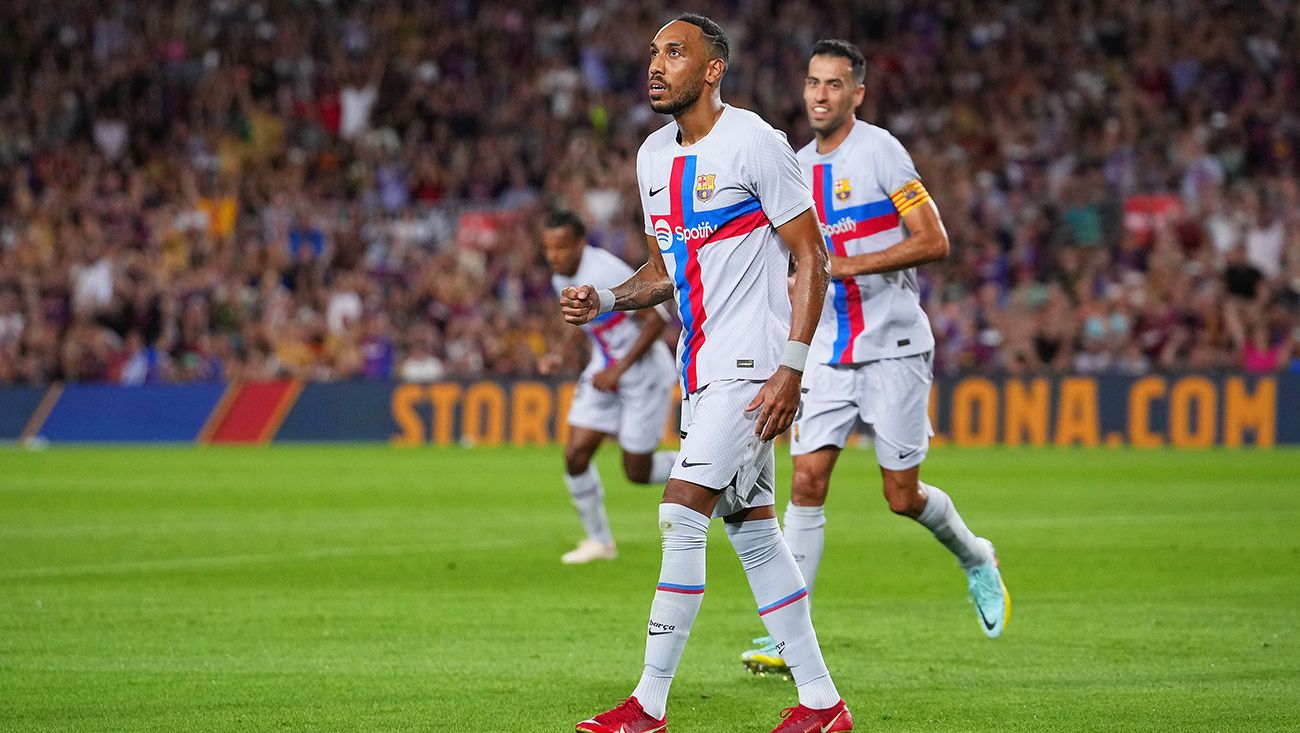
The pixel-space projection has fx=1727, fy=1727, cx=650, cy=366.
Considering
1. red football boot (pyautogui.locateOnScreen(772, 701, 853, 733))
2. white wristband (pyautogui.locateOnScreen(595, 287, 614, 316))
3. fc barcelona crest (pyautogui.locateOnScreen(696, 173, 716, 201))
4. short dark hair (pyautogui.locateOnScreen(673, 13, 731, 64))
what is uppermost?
short dark hair (pyautogui.locateOnScreen(673, 13, 731, 64))

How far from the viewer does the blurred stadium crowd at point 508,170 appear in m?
24.4

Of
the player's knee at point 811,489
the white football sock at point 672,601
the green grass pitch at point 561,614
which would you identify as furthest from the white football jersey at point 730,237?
the player's knee at point 811,489

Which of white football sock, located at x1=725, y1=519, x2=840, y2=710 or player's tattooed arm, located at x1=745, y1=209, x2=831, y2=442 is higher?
player's tattooed arm, located at x1=745, y1=209, x2=831, y2=442

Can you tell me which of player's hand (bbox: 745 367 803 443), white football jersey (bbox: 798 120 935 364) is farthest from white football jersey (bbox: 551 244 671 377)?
player's hand (bbox: 745 367 803 443)

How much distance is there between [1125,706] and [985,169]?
21.1 metres

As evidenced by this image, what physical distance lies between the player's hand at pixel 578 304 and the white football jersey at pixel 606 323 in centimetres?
599

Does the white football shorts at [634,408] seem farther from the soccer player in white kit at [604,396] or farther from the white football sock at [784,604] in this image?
the white football sock at [784,604]

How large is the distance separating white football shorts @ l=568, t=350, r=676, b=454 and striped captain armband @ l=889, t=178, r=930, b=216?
431 cm

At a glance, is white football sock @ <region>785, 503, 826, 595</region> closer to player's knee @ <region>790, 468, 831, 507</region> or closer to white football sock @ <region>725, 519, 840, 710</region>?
player's knee @ <region>790, 468, 831, 507</region>

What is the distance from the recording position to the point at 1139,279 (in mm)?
24109

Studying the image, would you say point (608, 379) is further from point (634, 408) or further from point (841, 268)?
point (841, 268)

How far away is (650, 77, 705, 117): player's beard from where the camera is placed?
5.81 m

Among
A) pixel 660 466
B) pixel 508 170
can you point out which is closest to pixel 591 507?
pixel 660 466

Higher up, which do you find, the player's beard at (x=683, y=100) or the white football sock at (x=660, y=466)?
the player's beard at (x=683, y=100)
